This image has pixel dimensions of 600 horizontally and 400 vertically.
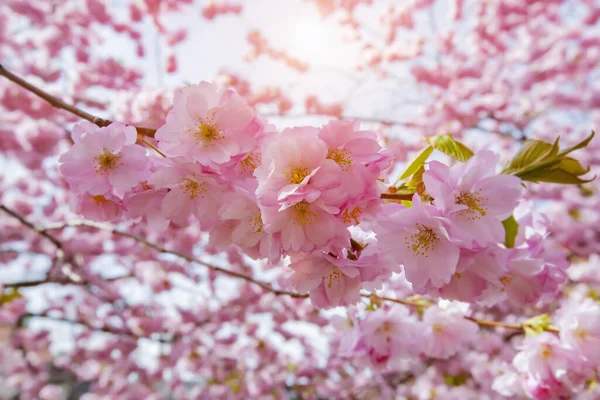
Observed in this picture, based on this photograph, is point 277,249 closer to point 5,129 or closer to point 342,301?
point 342,301

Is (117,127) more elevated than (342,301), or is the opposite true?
(117,127)

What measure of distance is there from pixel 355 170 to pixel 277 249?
23cm

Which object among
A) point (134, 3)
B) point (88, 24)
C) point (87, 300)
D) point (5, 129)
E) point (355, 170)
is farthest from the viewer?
point (87, 300)

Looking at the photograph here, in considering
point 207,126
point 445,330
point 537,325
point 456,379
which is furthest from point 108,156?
point 456,379

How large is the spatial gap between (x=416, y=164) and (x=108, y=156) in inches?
27.9

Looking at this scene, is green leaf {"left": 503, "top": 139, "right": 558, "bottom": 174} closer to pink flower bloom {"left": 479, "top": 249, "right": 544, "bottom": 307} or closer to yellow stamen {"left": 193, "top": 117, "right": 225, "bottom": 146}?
pink flower bloom {"left": 479, "top": 249, "right": 544, "bottom": 307}

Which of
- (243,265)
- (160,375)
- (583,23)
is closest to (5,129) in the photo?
(243,265)

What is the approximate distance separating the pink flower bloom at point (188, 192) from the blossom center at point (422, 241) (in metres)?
0.43

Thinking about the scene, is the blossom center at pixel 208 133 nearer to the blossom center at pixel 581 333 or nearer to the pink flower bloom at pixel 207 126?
the pink flower bloom at pixel 207 126

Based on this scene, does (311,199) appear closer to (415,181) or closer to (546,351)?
(415,181)

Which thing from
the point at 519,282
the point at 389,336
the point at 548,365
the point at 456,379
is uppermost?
the point at 519,282

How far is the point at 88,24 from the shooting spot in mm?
6227

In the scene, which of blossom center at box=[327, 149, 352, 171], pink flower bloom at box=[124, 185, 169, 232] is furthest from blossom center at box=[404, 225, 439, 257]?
pink flower bloom at box=[124, 185, 169, 232]

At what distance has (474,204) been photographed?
0.82 metres
